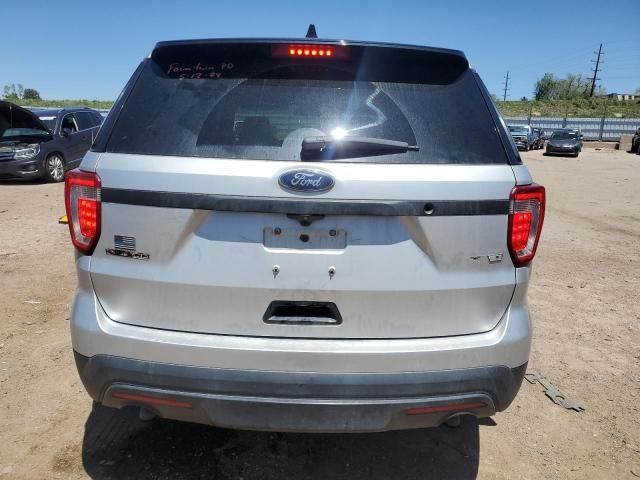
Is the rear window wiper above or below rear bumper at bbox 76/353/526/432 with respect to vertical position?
above

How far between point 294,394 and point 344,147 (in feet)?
3.25

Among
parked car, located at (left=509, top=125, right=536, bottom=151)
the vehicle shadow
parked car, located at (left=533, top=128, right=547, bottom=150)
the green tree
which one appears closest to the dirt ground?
the vehicle shadow

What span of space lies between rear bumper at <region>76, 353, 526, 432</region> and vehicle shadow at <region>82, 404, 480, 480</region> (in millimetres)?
692

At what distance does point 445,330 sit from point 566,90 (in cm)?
11111

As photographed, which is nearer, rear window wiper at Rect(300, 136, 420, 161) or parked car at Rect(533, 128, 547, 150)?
rear window wiper at Rect(300, 136, 420, 161)

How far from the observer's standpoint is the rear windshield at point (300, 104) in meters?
2.03

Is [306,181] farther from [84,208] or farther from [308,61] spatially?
[84,208]

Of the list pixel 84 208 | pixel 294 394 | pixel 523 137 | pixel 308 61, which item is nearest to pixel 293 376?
pixel 294 394

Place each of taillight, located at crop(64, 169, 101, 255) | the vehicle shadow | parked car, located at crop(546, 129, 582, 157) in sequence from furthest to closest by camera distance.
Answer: parked car, located at crop(546, 129, 582, 157) < the vehicle shadow < taillight, located at crop(64, 169, 101, 255)

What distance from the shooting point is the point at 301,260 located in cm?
195

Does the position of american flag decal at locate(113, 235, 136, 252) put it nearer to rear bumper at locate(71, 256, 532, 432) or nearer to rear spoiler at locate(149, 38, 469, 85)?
rear bumper at locate(71, 256, 532, 432)

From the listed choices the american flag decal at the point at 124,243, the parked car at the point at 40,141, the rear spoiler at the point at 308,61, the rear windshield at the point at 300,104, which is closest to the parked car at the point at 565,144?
the parked car at the point at 40,141

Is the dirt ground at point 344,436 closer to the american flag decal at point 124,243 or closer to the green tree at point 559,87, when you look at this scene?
the american flag decal at point 124,243

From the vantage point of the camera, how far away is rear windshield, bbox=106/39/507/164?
6.67 ft
